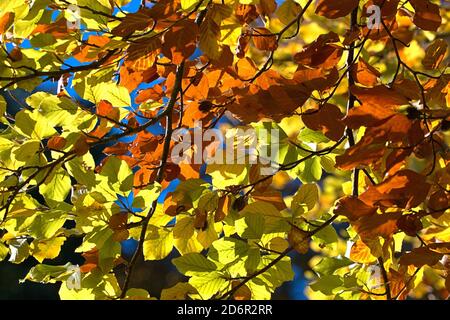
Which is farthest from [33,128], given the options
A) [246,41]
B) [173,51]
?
[246,41]

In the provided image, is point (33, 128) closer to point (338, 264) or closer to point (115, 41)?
point (115, 41)

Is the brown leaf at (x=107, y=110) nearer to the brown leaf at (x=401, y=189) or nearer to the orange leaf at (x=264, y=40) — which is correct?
the orange leaf at (x=264, y=40)

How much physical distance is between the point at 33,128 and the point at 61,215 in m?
0.18

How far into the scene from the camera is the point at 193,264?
1310 mm

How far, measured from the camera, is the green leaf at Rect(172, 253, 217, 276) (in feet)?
4.26

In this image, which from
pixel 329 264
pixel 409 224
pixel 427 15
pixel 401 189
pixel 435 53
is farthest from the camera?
pixel 329 264

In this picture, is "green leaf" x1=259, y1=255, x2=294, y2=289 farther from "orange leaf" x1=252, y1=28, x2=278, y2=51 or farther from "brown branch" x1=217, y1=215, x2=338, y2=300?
"orange leaf" x1=252, y1=28, x2=278, y2=51

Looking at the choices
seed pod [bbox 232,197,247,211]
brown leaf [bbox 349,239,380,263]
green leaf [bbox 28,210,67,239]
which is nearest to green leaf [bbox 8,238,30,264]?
green leaf [bbox 28,210,67,239]

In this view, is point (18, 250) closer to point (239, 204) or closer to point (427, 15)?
point (239, 204)

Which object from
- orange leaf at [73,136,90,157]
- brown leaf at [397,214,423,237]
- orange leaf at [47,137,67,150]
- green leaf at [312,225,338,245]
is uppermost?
orange leaf at [47,137,67,150]

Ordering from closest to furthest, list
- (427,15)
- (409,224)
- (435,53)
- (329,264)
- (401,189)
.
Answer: (401,189), (409,224), (427,15), (435,53), (329,264)

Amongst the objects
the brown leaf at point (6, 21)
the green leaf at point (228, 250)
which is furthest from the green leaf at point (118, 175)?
the brown leaf at point (6, 21)

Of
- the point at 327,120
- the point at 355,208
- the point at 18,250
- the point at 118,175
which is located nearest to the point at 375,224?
the point at 355,208

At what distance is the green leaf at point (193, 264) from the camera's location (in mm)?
1300
